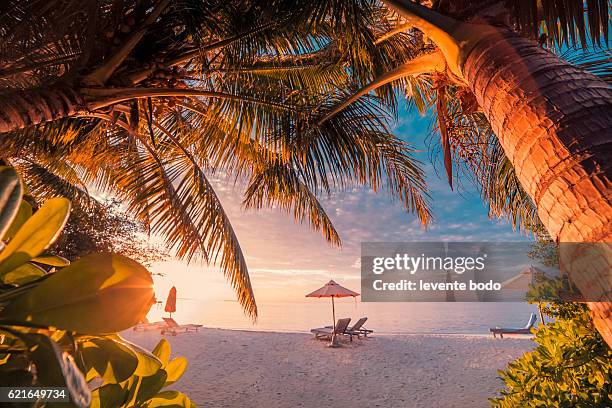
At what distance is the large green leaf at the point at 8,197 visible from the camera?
306 mm

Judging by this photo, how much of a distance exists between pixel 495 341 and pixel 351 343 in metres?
4.78

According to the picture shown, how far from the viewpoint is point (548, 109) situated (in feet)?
4.32

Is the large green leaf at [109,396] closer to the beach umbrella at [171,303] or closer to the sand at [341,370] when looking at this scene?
the sand at [341,370]

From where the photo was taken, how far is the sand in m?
7.04

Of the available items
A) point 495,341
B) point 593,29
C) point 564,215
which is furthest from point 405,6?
point 495,341

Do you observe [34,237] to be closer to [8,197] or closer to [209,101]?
[8,197]

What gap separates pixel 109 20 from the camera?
3.40m

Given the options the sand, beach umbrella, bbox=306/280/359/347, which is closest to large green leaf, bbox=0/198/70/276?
the sand

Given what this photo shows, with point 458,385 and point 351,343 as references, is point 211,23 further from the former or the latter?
point 351,343

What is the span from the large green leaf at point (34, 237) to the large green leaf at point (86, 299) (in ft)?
0.14

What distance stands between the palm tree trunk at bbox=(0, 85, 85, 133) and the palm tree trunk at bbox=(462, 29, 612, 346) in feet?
9.32

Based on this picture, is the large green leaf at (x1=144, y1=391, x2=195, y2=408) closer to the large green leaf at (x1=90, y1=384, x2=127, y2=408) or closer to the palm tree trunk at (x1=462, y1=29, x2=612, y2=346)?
the large green leaf at (x1=90, y1=384, x2=127, y2=408)

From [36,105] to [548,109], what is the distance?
122 inches

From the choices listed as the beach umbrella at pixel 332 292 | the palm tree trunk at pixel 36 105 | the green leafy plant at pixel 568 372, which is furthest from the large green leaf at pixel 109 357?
the beach umbrella at pixel 332 292
